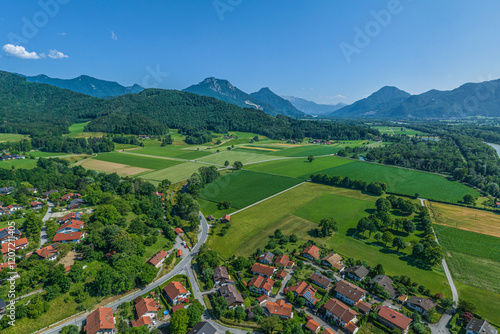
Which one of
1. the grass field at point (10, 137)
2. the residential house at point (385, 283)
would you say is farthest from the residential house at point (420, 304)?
the grass field at point (10, 137)

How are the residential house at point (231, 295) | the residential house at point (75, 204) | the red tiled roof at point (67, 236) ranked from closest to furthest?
the residential house at point (231, 295) → the red tiled roof at point (67, 236) → the residential house at point (75, 204)

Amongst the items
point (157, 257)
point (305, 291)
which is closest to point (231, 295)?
point (305, 291)

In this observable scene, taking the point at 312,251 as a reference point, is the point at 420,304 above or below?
below

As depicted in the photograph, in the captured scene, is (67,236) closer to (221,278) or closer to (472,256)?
(221,278)

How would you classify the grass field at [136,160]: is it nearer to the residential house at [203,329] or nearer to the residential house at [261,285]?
the residential house at [261,285]

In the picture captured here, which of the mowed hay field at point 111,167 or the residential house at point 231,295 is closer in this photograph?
the residential house at point 231,295

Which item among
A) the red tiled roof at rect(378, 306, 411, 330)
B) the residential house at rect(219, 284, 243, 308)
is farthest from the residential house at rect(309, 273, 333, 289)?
the residential house at rect(219, 284, 243, 308)

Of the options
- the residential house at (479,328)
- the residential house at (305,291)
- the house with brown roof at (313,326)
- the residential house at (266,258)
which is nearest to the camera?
the residential house at (479,328)

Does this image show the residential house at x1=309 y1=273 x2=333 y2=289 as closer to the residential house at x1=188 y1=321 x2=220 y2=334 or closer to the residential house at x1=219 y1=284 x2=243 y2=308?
the residential house at x1=219 y1=284 x2=243 y2=308
